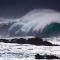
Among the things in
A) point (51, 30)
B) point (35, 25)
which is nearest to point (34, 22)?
point (35, 25)

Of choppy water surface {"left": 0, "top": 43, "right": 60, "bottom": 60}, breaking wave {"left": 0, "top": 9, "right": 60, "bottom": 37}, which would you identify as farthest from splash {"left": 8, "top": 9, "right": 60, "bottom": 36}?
choppy water surface {"left": 0, "top": 43, "right": 60, "bottom": 60}

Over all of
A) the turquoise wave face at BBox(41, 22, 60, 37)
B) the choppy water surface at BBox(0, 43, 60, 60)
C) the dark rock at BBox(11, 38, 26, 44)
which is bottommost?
the choppy water surface at BBox(0, 43, 60, 60)

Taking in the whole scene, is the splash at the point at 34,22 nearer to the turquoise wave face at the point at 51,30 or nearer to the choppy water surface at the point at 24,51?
the turquoise wave face at the point at 51,30

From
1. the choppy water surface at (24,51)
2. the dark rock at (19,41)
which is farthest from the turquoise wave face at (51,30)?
the dark rock at (19,41)

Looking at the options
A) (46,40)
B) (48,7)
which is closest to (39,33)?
(46,40)

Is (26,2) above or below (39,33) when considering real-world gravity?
above

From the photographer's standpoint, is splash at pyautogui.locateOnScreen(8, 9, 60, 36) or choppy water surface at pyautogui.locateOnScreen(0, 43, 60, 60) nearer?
choppy water surface at pyautogui.locateOnScreen(0, 43, 60, 60)

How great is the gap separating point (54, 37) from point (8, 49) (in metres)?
0.80

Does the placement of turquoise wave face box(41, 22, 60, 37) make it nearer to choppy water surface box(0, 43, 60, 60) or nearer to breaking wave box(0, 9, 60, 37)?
breaking wave box(0, 9, 60, 37)

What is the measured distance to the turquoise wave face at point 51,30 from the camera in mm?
4619

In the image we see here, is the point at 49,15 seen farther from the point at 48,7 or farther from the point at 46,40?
the point at 46,40

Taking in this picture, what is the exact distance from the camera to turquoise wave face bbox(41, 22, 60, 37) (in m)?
4.62

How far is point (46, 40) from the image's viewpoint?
458 cm

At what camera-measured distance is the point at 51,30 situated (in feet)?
15.2
